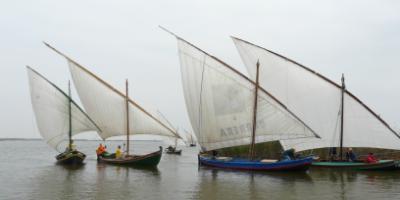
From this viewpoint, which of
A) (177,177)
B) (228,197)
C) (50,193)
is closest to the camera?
(228,197)

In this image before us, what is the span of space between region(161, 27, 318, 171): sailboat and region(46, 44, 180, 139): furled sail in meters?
6.15

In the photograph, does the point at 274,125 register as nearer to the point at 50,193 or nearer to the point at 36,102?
the point at 50,193

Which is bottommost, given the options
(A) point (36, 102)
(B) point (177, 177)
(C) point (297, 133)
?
(B) point (177, 177)

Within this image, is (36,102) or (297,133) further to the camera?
(36,102)

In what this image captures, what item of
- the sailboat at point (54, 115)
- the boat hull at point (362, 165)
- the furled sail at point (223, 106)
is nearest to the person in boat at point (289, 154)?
the furled sail at point (223, 106)

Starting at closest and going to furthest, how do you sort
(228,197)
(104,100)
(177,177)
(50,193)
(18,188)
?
(228,197) → (50,193) → (18,188) → (177,177) → (104,100)

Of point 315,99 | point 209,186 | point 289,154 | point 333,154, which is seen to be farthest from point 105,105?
point 333,154

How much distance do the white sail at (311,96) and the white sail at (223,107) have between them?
324cm

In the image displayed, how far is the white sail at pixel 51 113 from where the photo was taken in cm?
4925

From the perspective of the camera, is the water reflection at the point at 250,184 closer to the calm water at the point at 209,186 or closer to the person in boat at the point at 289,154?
the calm water at the point at 209,186

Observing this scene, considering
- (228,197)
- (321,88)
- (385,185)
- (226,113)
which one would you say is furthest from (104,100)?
(385,185)

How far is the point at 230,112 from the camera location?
41281 millimetres

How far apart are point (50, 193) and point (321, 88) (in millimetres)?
26149

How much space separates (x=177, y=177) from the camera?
37812 mm
